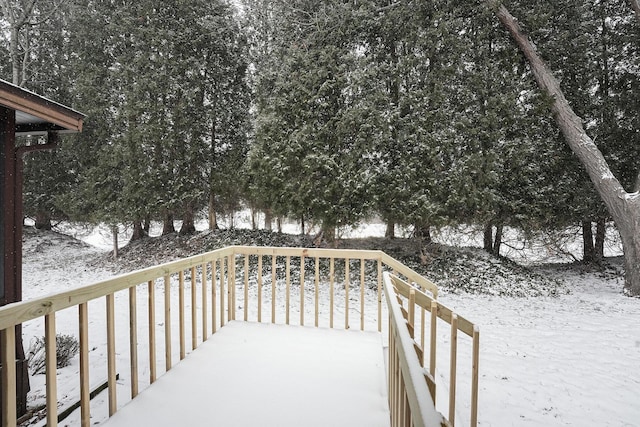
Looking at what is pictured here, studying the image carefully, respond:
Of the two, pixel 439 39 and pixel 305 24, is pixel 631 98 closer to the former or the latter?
pixel 439 39

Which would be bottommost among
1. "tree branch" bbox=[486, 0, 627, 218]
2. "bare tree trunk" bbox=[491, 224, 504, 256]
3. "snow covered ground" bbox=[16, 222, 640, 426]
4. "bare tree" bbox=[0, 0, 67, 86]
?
"snow covered ground" bbox=[16, 222, 640, 426]

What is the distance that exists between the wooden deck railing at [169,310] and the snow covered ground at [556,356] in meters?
0.50

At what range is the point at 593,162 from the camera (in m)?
Result: 6.20

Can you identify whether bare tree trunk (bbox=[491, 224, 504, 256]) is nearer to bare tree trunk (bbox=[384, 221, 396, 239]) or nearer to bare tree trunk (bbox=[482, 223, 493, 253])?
bare tree trunk (bbox=[482, 223, 493, 253])

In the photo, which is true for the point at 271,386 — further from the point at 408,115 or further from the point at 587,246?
the point at 587,246

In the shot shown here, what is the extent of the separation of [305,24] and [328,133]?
91.0 inches

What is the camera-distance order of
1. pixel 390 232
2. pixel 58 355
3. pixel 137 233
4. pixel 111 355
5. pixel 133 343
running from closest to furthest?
pixel 111 355 < pixel 133 343 < pixel 58 355 < pixel 390 232 < pixel 137 233

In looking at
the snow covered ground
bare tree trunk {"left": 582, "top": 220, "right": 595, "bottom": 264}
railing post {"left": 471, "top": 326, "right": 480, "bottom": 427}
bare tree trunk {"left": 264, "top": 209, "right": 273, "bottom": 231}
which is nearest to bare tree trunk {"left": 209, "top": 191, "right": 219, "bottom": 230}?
bare tree trunk {"left": 264, "top": 209, "right": 273, "bottom": 231}

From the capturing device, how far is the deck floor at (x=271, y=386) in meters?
1.95

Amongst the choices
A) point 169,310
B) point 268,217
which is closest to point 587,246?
point 268,217

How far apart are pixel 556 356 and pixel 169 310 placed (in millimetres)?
4016

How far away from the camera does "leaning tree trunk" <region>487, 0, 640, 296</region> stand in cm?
595

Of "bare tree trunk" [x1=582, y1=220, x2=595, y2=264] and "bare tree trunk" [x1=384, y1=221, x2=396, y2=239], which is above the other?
"bare tree trunk" [x1=384, y1=221, x2=396, y2=239]

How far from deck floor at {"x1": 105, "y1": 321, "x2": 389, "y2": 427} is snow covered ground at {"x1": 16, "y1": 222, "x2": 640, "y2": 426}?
1.87ft
